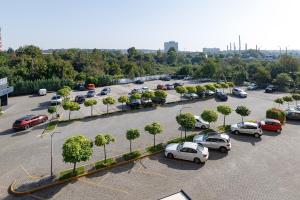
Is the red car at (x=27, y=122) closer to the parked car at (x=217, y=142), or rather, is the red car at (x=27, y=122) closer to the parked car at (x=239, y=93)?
the parked car at (x=217, y=142)

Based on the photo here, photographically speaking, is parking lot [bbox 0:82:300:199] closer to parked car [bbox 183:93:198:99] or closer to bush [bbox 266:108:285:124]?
bush [bbox 266:108:285:124]

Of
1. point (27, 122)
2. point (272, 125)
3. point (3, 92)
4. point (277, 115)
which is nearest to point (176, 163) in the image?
point (272, 125)

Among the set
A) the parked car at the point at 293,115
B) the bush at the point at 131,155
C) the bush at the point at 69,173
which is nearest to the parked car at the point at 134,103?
the bush at the point at 131,155

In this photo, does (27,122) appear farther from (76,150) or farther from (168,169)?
(168,169)

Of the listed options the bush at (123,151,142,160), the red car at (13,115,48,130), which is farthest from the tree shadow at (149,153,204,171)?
the red car at (13,115,48,130)

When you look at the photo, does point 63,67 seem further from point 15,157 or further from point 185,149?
point 185,149

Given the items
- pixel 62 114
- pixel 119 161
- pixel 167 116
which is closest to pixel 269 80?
pixel 167 116

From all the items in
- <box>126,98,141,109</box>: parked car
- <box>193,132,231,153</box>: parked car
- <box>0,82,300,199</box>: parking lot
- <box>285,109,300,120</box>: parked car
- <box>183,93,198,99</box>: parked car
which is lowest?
<box>0,82,300,199</box>: parking lot

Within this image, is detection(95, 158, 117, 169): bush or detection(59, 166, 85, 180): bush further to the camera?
detection(95, 158, 117, 169): bush
